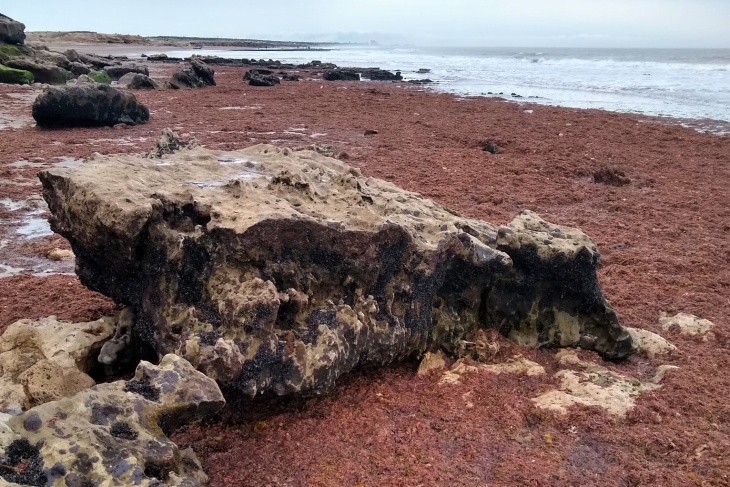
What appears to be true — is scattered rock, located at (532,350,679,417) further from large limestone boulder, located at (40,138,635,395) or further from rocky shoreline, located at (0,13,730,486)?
large limestone boulder, located at (40,138,635,395)

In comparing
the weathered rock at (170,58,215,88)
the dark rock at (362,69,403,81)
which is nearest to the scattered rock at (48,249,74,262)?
the weathered rock at (170,58,215,88)

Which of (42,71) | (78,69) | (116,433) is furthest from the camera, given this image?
(78,69)

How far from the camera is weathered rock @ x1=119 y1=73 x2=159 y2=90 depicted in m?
22.9

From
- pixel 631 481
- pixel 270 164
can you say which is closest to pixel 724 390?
pixel 631 481

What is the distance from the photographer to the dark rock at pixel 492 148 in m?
12.2

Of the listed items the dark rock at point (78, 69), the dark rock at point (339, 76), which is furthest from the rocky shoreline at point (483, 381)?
the dark rock at point (339, 76)

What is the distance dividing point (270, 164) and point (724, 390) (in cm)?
336

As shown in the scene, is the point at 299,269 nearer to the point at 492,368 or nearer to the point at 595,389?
the point at 492,368

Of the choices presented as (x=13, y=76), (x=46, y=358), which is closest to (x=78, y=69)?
(x=13, y=76)

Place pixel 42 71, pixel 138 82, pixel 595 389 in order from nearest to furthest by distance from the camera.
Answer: pixel 595 389 < pixel 42 71 < pixel 138 82

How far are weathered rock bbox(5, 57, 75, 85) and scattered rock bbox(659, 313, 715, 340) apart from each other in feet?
73.9

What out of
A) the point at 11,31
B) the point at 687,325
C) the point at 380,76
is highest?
the point at 11,31

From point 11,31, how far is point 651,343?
29.4 metres

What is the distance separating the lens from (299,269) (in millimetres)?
3504
